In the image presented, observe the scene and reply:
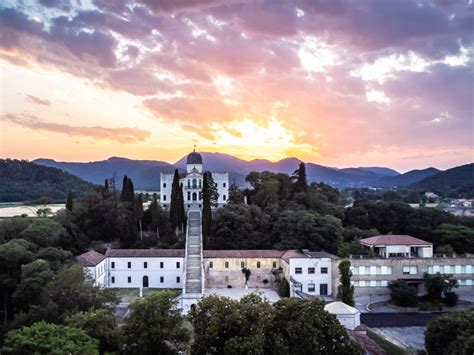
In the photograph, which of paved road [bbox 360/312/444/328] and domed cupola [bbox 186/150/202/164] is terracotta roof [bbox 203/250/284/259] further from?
domed cupola [bbox 186/150/202/164]

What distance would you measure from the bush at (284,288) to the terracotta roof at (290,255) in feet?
6.62

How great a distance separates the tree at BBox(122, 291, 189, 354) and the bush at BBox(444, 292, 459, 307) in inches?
1056

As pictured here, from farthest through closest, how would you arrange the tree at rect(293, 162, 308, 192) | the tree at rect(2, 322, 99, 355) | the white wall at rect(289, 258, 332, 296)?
the tree at rect(293, 162, 308, 192) < the white wall at rect(289, 258, 332, 296) < the tree at rect(2, 322, 99, 355)

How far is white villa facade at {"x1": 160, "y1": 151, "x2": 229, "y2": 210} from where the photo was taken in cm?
6601

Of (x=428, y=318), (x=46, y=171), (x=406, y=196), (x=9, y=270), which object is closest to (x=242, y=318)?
(x=428, y=318)

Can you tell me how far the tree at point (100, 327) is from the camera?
76.8ft

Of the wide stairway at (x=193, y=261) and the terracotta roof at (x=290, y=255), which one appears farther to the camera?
the terracotta roof at (x=290, y=255)

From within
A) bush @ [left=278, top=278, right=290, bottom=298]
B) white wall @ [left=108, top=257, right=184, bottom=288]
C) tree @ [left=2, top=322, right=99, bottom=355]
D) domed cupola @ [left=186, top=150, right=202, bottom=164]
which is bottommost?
bush @ [left=278, top=278, right=290, bottom=298]

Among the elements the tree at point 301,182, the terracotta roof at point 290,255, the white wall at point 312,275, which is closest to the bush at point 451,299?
the white wall at point 312,275

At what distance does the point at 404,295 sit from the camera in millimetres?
39375

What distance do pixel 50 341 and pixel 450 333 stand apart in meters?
19.8

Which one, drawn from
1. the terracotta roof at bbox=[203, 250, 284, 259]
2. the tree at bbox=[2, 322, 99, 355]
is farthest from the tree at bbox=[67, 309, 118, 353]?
the terracotta roof at bbox=[203, 250, 284, 259]

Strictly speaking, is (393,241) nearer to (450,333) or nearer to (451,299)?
(451,299)

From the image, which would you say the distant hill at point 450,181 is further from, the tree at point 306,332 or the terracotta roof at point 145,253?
the tree at point 306,332
